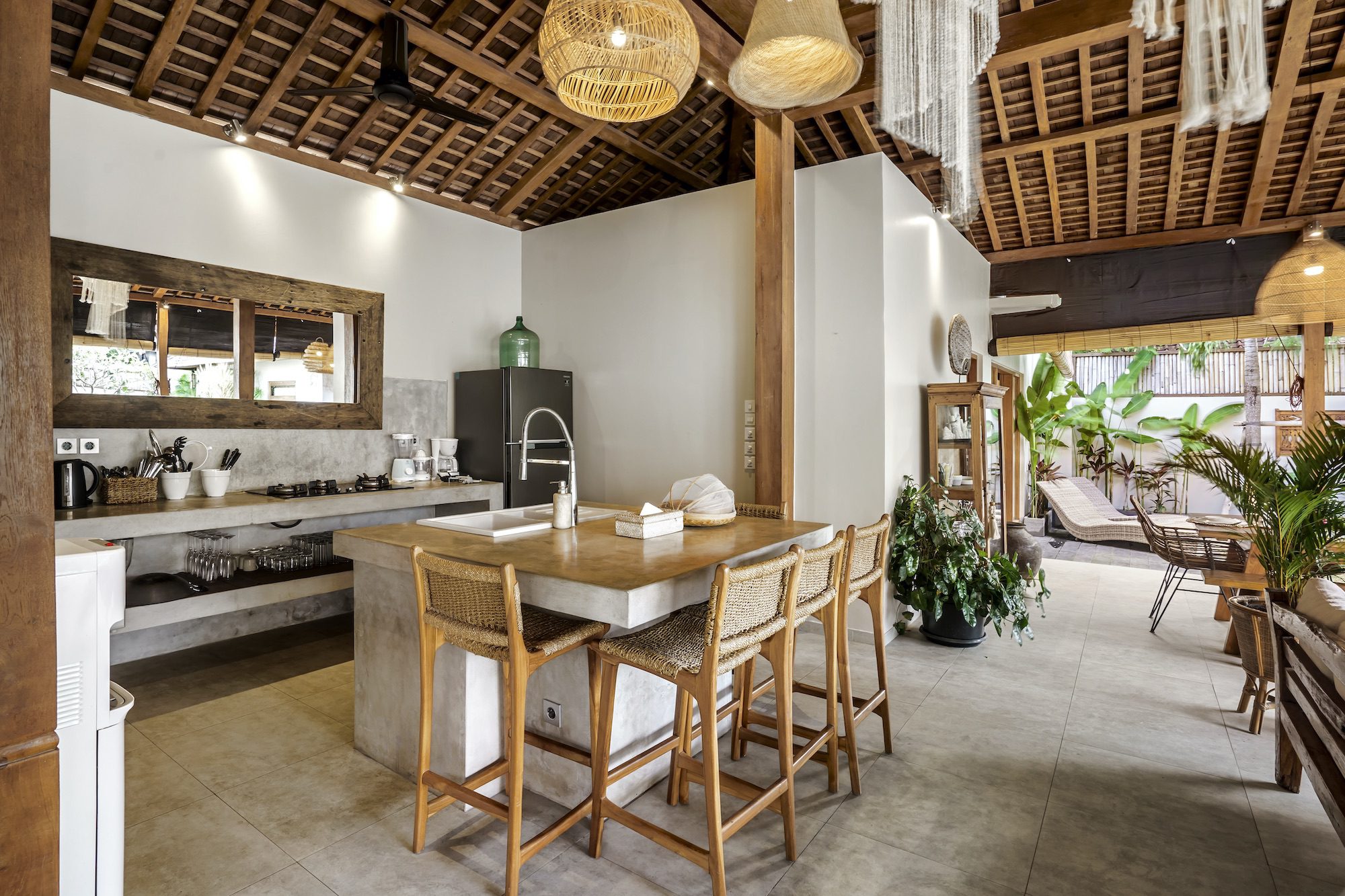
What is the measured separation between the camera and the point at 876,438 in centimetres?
425

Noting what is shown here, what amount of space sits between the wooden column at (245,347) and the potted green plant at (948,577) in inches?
168

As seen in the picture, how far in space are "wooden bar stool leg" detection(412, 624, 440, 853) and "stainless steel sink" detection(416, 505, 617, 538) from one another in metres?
0.55

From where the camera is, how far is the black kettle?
3355mm

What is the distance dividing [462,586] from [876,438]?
3033 mm

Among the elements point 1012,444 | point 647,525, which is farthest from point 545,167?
point 1012,444

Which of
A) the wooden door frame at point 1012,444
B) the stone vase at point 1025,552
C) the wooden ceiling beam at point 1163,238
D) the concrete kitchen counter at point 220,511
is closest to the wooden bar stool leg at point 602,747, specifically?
the concrete kitchen counter at point 220,511

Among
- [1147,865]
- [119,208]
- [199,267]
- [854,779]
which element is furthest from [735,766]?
[119,208]

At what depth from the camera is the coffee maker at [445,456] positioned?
5105mm

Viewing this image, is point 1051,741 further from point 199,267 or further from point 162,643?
point 199,267

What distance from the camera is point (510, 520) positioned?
313 centimetres

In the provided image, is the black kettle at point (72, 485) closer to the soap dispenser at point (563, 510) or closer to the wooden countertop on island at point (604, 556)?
the wooden countertop on island at point (604, 556)

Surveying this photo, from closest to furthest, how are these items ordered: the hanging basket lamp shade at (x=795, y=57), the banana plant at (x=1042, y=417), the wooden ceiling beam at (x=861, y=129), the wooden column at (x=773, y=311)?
the hanging basket lamp shade at (x=795, y=57) → the wooden column at (x=773, y=311) → the wooden ceiling beam at (x=861, y=129) → the banana plant at (x=1042, y=417)

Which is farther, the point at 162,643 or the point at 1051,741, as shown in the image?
the point at 162,643

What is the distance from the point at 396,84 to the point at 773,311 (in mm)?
2410
